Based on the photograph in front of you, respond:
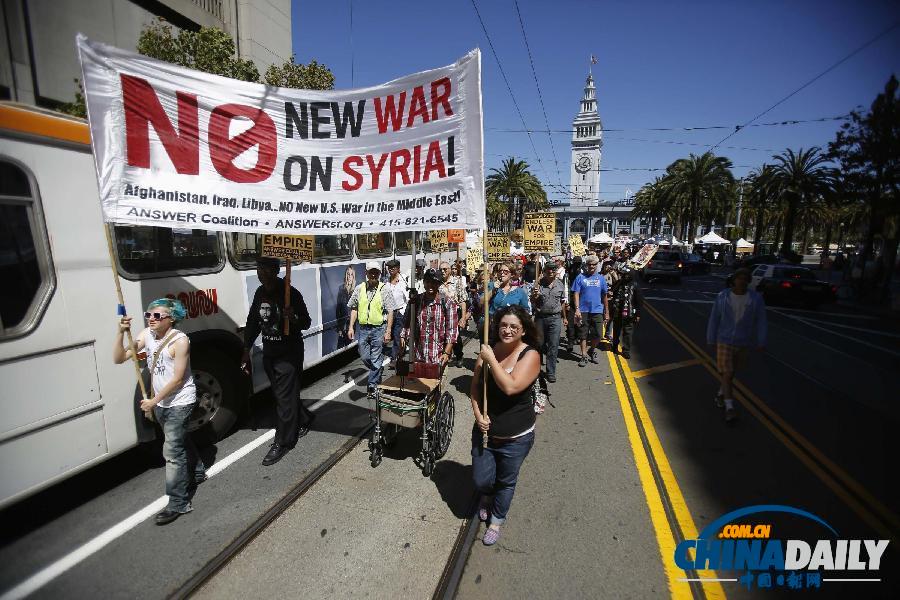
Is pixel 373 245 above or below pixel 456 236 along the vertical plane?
below

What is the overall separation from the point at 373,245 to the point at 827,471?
754 cm

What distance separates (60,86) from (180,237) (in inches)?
723

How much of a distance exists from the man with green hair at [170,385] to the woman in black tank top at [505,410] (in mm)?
2363

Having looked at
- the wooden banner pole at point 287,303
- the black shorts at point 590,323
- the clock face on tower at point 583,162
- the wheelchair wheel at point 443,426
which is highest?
the clock face on tower at point 583,162

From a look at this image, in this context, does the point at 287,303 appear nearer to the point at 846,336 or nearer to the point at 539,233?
the point at 539,233

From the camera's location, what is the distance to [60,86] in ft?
53.6

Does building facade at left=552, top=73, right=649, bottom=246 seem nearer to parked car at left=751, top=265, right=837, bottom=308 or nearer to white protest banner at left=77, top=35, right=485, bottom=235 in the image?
parked car at left=751, top=265, right=837, bottom=308

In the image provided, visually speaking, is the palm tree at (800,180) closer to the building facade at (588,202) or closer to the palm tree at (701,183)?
the palm tree at (701,183)

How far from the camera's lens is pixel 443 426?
4.55m

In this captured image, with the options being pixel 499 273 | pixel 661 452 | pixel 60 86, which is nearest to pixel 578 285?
pixel 499 273

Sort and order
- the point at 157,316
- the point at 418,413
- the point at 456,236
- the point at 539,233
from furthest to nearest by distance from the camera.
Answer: the point at 539,233
the point at 456,236
the point at 418,413
the point at 157,316

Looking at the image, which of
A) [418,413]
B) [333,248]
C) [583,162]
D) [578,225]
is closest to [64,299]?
[418,413]

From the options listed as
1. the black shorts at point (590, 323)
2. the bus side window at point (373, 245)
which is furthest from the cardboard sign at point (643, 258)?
the bus side window at point (373, 245)

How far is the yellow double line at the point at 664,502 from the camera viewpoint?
2947mm
